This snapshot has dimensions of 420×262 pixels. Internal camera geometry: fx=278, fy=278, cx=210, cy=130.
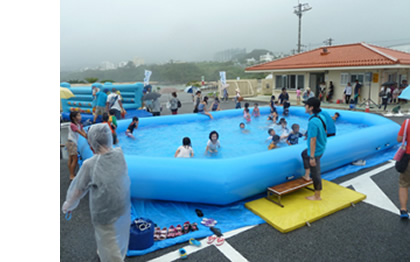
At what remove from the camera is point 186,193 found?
464 cm

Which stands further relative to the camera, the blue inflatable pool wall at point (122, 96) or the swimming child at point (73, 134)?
the blue inflatable pool wall at point (122, 96)

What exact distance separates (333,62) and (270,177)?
14900 millimetres

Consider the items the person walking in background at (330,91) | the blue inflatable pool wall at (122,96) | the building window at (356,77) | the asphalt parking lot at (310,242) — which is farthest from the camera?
the person walking in background at (330,91)

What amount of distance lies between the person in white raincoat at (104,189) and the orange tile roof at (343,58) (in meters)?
15.8

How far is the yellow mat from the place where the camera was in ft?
13.5

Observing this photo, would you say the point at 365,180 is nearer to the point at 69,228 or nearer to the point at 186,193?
the point at 186,193

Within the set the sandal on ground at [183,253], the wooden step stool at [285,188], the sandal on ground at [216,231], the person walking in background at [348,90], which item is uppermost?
the person walking in background at [348,90]

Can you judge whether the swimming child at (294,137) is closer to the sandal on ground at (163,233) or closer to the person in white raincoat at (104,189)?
the sandal on ground at (163,233)

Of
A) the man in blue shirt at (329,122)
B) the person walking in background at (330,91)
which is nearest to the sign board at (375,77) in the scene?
the person walking in background at (330,91)

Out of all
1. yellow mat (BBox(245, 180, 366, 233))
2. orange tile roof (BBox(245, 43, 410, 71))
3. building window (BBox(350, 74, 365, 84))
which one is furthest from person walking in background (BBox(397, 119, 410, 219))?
building window (BBox(350, 74, 365, 84))

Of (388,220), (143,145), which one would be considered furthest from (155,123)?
(388,220)

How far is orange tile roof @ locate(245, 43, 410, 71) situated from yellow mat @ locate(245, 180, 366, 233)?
40.8 feet

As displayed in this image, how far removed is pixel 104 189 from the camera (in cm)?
260

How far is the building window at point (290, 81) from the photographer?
19.5 m
